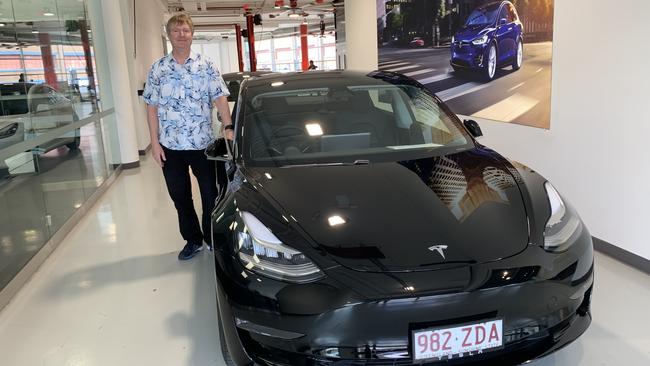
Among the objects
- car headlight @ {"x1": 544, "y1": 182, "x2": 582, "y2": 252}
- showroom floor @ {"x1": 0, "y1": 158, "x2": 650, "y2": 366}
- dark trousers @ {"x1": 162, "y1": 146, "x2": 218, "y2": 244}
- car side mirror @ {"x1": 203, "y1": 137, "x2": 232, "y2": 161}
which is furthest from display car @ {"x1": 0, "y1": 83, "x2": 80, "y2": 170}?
car headlight @ {"x1": 544, "y1": 182, "x2": 582, "y2": 252}

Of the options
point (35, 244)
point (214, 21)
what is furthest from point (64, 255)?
point (214, 21)

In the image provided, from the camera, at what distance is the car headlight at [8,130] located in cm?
280

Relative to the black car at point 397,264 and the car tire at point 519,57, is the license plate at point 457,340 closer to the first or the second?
the black car at point 397,264

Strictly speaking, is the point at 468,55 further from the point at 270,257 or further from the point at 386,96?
the point at 270,257

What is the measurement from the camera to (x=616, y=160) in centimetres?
279

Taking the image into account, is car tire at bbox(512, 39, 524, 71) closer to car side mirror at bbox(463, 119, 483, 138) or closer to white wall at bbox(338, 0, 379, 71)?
car side mirror at bbox(463, 119, 483, 138)

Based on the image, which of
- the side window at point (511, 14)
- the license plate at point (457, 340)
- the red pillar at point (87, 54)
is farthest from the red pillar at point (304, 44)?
the license plate at point (457, 340)

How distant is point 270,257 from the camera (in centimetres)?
152

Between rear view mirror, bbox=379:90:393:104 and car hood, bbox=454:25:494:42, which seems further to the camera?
car hood, bbox=454:25:494:42

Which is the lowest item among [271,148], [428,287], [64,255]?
[64,255]

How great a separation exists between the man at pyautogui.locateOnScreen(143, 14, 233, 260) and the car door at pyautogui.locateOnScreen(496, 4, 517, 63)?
2174 mm

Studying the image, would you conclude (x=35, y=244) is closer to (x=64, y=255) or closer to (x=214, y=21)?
(x=64, y=255)

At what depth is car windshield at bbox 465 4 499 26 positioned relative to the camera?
396 centimetres

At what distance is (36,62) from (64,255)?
→ 1378 mm
